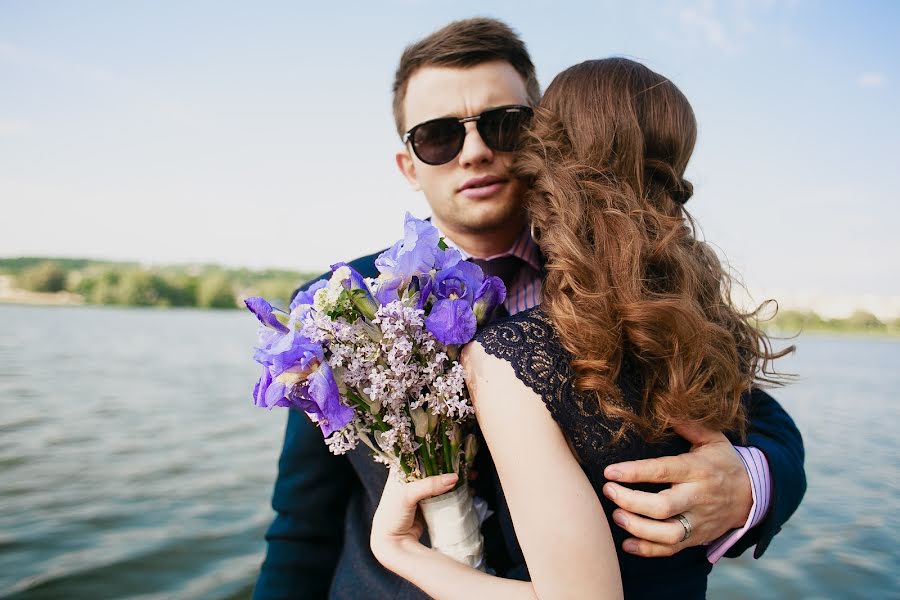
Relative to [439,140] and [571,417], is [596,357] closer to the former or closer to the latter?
[571,417]

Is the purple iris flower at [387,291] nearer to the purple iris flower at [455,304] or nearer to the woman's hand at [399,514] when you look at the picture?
the purple iris flower at [455,304]

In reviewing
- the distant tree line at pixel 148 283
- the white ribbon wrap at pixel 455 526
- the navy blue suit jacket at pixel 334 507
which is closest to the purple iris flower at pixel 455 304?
the white ribbon wrap at pixel 455 526

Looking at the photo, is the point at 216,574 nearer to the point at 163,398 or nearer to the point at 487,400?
the point at 487,400

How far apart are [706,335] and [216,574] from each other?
15.0 feet

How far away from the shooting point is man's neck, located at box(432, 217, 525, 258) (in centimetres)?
261

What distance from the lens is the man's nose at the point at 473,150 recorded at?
246cm

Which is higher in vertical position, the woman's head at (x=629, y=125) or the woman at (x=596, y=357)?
the woman's head at (x=629, y=125)

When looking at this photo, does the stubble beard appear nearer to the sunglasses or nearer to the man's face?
the man's face

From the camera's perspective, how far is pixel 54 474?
659 cm

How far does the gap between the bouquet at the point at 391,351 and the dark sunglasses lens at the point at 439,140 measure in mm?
1068

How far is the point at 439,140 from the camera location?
2570 millimetres

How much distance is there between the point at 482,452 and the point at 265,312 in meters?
0.79

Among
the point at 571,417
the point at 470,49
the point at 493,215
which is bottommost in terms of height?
the point at 571,417

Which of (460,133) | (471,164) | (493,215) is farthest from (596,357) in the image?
(460,133)
